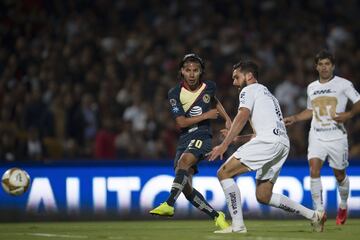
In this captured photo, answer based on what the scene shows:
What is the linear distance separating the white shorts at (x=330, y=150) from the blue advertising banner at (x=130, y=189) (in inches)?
94.0

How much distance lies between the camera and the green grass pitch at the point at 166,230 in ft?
41.0

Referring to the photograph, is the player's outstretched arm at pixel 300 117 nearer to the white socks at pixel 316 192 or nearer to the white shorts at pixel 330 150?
the white shorts at pixel 330 150

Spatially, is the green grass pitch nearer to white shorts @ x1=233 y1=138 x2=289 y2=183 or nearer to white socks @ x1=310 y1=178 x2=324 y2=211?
white socks @ x1=310 y1=178 x2=324 y2=211

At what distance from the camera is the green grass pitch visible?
12484 millimetres

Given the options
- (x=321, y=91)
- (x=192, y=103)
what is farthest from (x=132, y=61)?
(x=192, y=103)

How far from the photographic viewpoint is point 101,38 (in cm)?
2262

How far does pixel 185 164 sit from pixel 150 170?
412 cm

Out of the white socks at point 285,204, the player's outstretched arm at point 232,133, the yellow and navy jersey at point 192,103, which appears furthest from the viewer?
the yellow and navy jersey at point 192,103

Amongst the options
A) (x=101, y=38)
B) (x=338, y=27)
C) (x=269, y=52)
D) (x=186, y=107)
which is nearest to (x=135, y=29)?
(x=101, y=38)

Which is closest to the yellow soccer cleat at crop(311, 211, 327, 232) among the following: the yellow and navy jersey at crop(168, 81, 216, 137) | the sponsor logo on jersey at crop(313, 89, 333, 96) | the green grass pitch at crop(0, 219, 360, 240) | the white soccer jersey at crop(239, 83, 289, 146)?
the green grass pitch at crop(0, 219, 360, 240)

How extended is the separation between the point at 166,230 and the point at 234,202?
78.3 inches

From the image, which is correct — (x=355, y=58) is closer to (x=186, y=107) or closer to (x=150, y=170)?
(x=150, y=170)

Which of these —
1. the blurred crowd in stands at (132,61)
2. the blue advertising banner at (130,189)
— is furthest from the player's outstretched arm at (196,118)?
the blurred crowd in stands at (132,61)

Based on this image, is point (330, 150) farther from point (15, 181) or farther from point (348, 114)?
point (15, 181)
